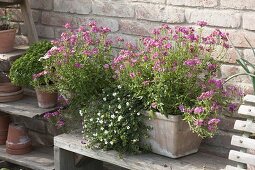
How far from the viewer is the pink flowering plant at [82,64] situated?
329 centimetres

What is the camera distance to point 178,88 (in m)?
2.99

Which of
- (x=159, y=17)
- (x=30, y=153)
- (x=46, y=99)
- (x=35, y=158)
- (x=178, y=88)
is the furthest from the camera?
(x=30, y=153)

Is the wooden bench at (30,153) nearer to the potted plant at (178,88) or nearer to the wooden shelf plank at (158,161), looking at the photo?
the wooden shelf plank at (158,161)

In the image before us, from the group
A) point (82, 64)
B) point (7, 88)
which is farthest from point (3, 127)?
point (82, 64)

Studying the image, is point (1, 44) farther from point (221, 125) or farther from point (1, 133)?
point (221, 125)

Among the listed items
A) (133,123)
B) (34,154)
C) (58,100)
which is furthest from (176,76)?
(34,154)

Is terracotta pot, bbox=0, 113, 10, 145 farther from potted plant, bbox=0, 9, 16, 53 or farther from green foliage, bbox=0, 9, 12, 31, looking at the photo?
green foliage, bbox=0, 9, 12, 31

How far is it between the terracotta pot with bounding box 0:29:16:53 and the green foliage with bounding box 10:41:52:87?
0.31m

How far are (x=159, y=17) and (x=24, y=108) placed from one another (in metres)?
1.13

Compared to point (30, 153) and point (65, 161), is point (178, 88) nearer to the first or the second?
point (65, 161)

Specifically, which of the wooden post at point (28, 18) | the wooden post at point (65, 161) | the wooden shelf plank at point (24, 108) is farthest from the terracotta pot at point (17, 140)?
the wooden post at point (28, 18)

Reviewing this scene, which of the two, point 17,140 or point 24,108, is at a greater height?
point 24,108

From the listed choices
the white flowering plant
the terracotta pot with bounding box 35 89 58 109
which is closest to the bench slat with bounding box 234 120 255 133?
the white flowering plant

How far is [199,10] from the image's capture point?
10.6 feet
